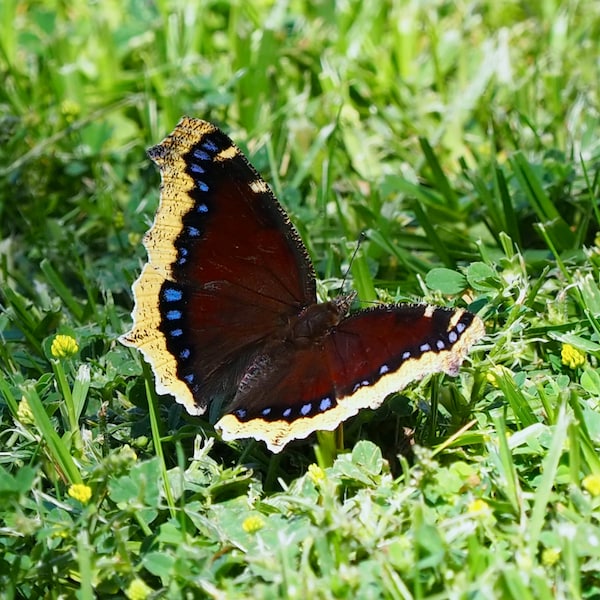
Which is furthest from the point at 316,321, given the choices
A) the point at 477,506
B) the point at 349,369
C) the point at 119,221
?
the point at 119,221

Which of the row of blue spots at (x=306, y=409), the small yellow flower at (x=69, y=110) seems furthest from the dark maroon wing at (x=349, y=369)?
the small yellow flower at (x=69, y=110)

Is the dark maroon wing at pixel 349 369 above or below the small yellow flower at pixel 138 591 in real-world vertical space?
above

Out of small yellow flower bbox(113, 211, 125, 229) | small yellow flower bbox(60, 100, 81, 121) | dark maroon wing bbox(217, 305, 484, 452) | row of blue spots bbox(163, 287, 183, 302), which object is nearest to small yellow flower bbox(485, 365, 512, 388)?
dark maroon wing bbox(217, 305, 484, 452)

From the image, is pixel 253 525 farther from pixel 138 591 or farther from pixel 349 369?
pixel 349 369

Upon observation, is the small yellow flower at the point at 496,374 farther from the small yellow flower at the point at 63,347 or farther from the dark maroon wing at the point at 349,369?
the small yellow flower at the point at 63,347

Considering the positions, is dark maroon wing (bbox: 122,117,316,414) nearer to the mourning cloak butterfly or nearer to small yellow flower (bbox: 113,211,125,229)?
the mourning cloak butterfly
